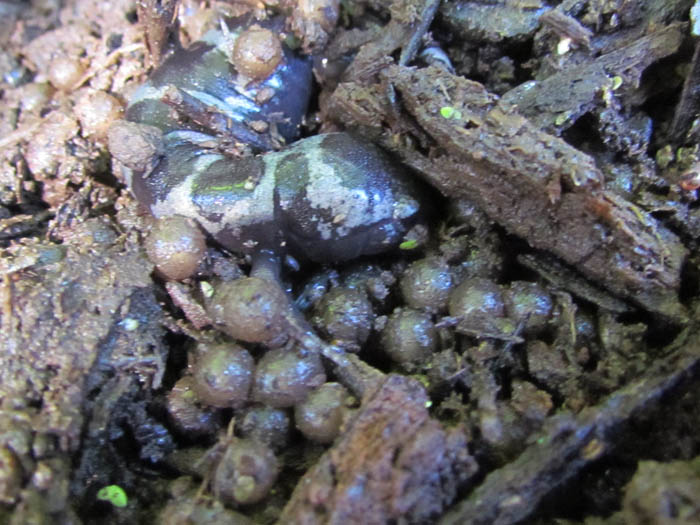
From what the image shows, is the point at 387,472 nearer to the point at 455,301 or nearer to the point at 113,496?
the point at 455,301

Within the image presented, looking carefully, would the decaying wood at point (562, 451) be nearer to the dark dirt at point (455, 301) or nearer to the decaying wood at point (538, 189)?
the dark dirt at point (455, 301)

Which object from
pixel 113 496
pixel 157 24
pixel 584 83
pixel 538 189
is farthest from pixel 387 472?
pixel 157 24

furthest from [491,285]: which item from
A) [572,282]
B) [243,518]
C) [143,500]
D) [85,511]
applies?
[85,511]

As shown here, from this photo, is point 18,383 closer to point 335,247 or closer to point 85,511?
point 85,511

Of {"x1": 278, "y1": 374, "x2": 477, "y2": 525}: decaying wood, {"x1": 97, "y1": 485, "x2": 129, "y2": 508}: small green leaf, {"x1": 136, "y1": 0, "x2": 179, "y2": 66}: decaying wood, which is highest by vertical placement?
{"x1": 136, "y1": 0, "x2": 179, "y2": 66}: decaying wood

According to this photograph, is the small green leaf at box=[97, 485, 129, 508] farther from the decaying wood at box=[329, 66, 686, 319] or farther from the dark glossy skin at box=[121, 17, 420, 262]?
the decaying wood at box=[329, 66, 686, 319]

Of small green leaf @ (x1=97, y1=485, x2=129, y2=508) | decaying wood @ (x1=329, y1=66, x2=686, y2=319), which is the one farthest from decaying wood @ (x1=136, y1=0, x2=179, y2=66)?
small green leaf @ (x1=97, y1=485, x2=129, y2=508)

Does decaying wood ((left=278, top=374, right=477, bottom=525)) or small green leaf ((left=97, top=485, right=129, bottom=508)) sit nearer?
decaying wood ((left=278, top=374, right=477, bottom=525))
